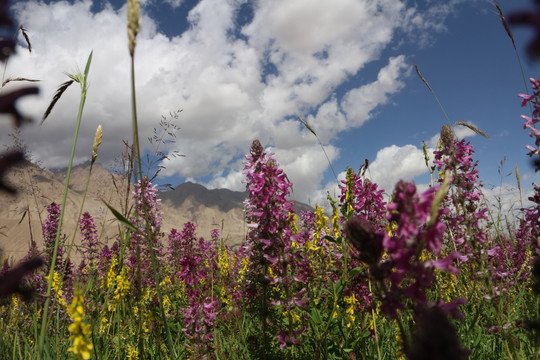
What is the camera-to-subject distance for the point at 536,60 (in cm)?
92

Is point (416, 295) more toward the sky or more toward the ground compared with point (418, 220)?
more toward the ground

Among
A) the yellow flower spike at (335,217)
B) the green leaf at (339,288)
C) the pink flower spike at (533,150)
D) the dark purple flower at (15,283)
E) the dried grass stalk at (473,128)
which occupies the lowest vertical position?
the dark purple flower at (15,283)

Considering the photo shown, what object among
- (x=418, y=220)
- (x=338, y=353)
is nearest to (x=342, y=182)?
(x=338, y=353)

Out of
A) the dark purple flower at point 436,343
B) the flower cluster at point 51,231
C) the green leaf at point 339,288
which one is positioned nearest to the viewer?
the dark purple flower at point 436,343

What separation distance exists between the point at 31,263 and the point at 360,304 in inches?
126

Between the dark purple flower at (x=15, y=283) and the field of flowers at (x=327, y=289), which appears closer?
the dark purple flower at (x=15, y=283)

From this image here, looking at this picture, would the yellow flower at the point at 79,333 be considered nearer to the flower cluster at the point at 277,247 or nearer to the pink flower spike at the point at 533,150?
the flower cluster at the point at 277,247

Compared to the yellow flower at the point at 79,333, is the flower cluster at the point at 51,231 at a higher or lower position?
higher

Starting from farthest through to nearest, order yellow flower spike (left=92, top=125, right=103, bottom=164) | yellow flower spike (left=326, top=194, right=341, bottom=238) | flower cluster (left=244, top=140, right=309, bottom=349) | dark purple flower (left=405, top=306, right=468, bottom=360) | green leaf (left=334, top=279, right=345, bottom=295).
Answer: flower cluster (left=244, top=140, right=309, bottom=349) < yellow flower spike (left=326, top=194, right=341, bottom=238) < green leaf (left=334, top=279, right=345, bottom=295) < yellow flower spike (left=92, top=125, right=103, bottom=164) < dark purple flower (left=405, top=306, right=468, bottom=360)

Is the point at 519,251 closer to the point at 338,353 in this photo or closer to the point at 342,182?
the point at 342,182

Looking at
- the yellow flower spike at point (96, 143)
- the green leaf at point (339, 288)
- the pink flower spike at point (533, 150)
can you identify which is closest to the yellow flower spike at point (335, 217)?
the green leaf at point (339, 288)

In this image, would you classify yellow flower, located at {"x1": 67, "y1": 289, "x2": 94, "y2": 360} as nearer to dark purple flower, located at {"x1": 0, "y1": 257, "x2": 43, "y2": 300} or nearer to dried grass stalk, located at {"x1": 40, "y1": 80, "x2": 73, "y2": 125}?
dark purple flower, located at {"x1": 0, "y1": 257, "x2": 43, "y2": 300}

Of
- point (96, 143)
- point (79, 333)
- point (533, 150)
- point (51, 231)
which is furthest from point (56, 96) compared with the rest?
point (51, 231)

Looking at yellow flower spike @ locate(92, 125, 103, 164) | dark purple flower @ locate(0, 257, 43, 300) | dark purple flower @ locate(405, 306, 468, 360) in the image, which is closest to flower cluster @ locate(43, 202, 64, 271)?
yellow flower spike @ locate(92, 125, 103, 164)
